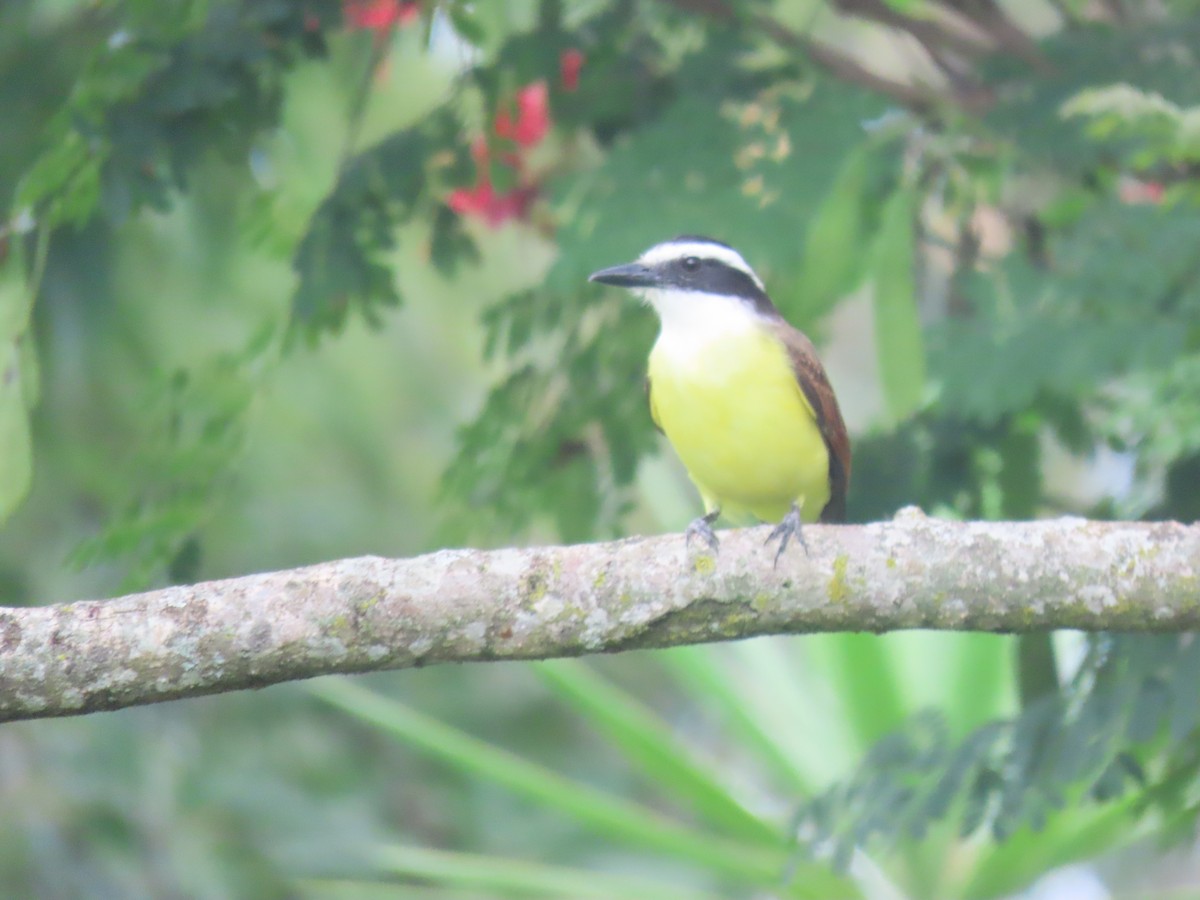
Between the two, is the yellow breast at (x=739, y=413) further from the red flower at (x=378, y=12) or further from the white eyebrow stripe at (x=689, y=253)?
the red flower at (x=378, y=12)

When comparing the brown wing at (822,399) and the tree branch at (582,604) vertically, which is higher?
the tree branch at (582,604)

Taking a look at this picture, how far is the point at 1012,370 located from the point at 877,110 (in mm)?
790

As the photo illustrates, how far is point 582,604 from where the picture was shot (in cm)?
247

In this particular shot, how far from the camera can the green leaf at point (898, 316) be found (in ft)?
10.8

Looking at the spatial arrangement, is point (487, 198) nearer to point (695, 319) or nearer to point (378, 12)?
point (378, 12)

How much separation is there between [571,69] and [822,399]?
3.67ft

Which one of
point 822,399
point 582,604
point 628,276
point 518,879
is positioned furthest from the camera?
point 518,879

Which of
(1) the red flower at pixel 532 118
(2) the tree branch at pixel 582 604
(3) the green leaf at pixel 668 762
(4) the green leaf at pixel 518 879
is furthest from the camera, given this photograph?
(3) the green leaf at pixel 668 762

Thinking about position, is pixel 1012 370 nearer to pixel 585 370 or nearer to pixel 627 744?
pixel 585 370

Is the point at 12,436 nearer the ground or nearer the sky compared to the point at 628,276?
nearer the sky

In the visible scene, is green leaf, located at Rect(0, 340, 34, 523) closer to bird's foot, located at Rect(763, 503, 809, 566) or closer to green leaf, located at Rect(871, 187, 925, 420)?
bird's foot, located at Rect(763, 503, 809, 566)

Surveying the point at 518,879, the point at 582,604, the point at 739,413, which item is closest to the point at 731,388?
the point at 739,413

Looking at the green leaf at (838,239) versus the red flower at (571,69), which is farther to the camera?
the red flower at (571,69)

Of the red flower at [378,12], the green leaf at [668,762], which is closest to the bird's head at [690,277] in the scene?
the red flower at [378,12]
